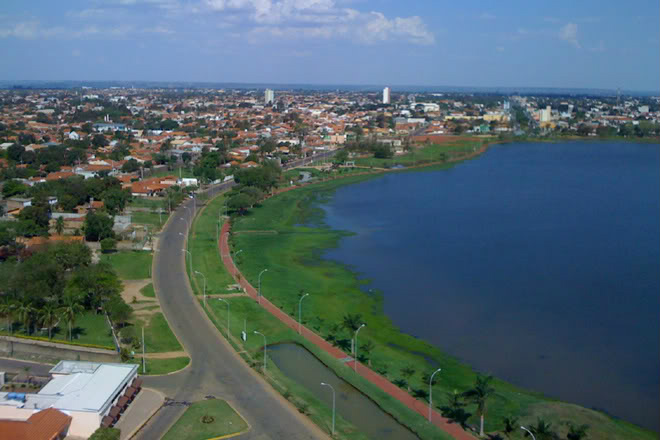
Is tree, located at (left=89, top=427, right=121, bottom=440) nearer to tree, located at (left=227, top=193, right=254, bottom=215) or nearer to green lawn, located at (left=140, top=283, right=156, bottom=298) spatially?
green lawn, located at (left=140, top=283, right=156, bottom=298)

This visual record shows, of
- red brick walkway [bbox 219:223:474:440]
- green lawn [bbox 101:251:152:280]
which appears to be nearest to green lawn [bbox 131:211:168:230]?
green lawn [bbox 101:251:152:280]

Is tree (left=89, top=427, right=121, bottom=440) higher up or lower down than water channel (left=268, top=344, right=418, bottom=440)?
higher up

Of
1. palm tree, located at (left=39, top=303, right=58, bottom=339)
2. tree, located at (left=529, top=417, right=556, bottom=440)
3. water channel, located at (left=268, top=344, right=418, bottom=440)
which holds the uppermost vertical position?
palm tree, located at (left=39, top=303, right=58, bottom=339)

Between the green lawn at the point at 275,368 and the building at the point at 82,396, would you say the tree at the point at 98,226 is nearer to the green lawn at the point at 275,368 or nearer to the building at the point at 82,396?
the green lawn at the point at 275,368

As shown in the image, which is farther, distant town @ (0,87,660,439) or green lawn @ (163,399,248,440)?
distant town @ (0,87,660,439)

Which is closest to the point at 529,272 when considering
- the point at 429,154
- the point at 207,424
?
the point at 207,424

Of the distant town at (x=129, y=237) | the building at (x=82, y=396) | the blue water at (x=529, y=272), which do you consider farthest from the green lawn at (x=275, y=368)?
the blue water at (x=529, y=272)
